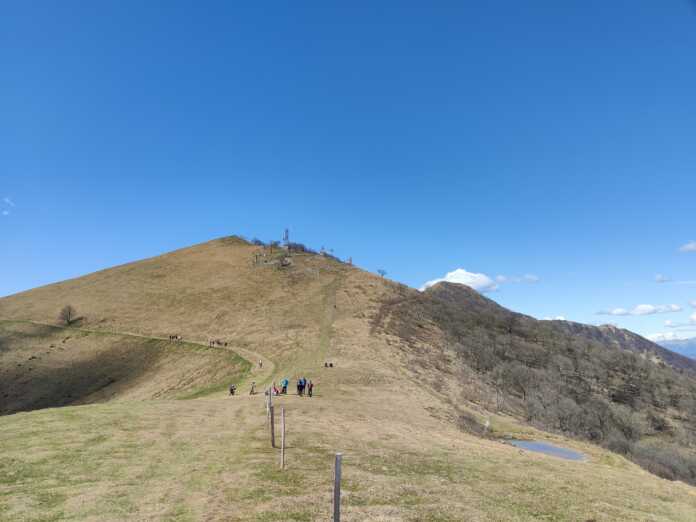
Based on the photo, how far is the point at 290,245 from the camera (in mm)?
146750

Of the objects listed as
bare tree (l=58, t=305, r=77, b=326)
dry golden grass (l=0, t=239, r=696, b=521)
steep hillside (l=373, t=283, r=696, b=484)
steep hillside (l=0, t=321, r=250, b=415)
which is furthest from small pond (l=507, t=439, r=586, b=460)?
bare tree (l=58, t=305, r=77, b=326)

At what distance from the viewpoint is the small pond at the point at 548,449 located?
37422mm

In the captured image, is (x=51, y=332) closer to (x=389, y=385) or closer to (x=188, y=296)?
(x=188, y=296)

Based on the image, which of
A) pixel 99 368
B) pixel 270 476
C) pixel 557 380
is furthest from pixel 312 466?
pixel 557 380

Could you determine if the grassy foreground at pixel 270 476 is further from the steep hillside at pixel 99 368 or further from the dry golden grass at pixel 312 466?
the steep hillside at pixel 99 368

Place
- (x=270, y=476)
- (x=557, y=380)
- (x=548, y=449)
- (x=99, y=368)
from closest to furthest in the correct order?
(x=270, y=476) < (x=548, y=449) < (x=99, y=368) < (x=557, y=380)

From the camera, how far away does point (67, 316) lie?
101 meters

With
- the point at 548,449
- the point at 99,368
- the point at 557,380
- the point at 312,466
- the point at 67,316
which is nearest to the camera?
the point at 312,466

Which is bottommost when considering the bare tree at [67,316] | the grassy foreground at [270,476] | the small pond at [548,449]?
the small pond at [548,449]

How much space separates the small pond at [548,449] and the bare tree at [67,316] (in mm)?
102310

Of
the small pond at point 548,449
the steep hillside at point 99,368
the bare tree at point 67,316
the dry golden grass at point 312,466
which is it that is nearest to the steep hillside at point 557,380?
the small pond at point 548,449

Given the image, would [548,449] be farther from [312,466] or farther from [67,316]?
[67,316]

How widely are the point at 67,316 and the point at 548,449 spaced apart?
107m

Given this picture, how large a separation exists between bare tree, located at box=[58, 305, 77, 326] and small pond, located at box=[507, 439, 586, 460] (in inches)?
4028
